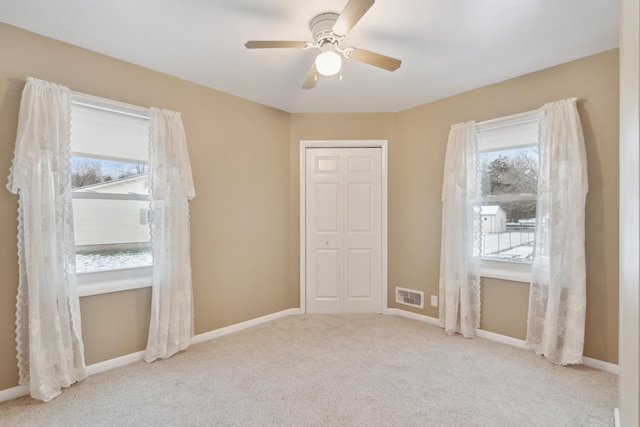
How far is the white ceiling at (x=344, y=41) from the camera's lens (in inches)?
78.0

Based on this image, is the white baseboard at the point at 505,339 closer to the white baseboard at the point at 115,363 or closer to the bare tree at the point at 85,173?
the white baseboard at the point at 115,363

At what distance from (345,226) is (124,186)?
2417mm

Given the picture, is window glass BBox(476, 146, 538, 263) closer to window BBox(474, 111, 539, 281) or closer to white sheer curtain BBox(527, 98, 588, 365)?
window BBox(474, 111, 539, 281)

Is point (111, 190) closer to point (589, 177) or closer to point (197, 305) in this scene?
point (197, 305)

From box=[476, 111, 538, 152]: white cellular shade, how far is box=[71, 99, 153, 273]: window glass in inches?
127

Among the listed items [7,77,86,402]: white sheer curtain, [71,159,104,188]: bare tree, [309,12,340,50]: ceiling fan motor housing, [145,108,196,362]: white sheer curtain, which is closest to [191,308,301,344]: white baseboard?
[145,108,196,362]: white sheer curtain

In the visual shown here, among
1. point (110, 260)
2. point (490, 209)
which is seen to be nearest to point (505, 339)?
point (490, 209)

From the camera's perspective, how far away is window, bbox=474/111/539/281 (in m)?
2.98

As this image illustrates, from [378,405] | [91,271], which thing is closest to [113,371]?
[91,271]

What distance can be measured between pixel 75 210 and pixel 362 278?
9.89 feet

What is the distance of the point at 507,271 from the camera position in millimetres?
3066

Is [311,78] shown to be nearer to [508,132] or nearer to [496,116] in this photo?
[496,116]

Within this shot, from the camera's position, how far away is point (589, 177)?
256 centimetres

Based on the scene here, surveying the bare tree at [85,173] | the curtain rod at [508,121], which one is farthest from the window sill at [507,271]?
the bare tree at [85,173]
